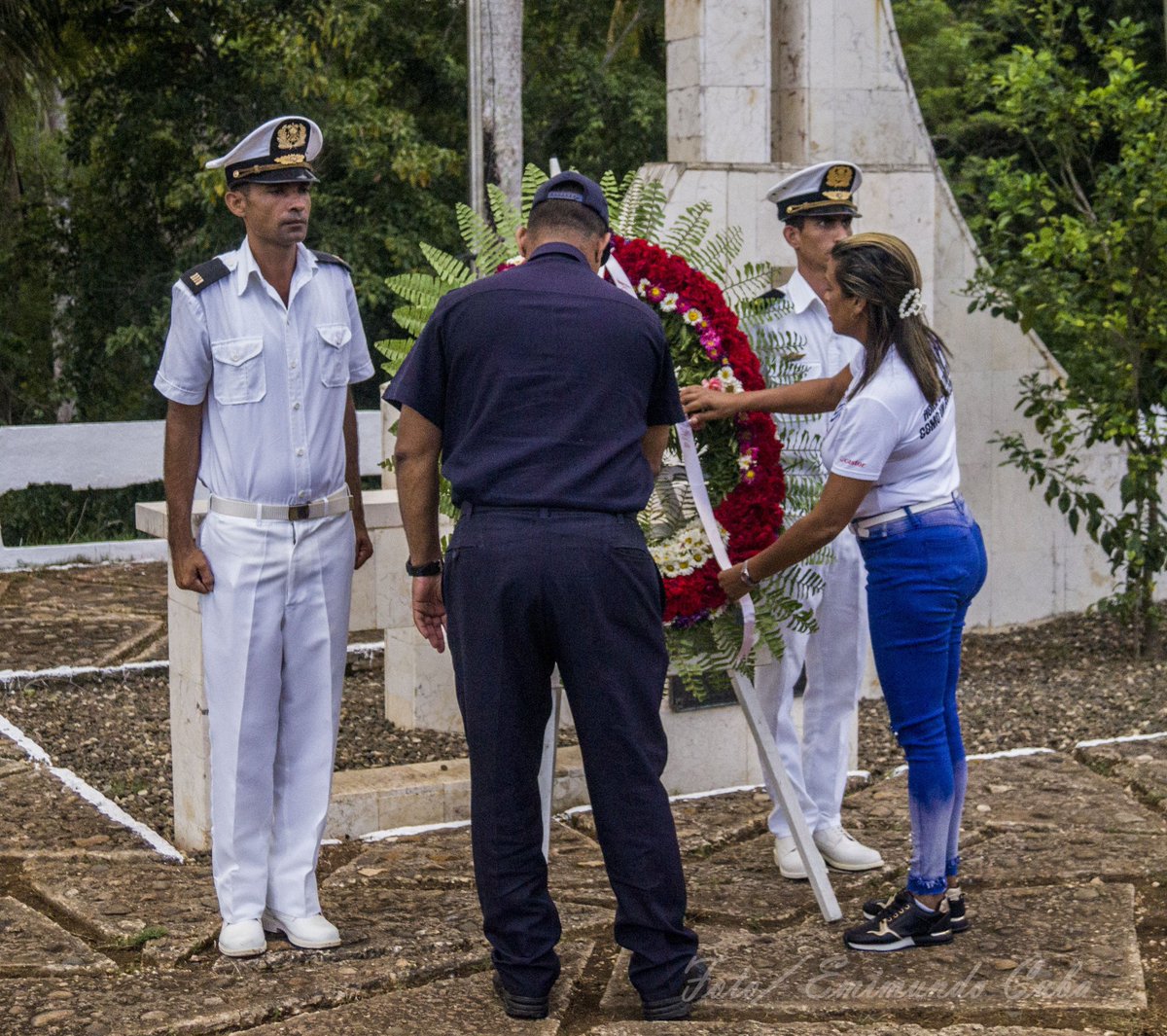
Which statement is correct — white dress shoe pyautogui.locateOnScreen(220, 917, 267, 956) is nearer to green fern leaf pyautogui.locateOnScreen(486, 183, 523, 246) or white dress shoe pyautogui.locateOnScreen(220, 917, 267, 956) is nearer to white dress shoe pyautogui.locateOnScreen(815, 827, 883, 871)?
white dress shoe pyautogui.locateOnScreen(815, 827, 883, 871)

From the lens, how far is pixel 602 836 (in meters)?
3.89

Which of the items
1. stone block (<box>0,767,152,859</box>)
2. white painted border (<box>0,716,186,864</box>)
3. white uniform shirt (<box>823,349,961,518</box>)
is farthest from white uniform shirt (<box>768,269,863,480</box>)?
stone block (<box>0,767,152,859</box>)

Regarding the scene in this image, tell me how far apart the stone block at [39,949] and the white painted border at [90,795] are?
2.27ft

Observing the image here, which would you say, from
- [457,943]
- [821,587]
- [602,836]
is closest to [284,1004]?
[457,943]

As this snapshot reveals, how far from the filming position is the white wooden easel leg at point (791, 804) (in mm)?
4621

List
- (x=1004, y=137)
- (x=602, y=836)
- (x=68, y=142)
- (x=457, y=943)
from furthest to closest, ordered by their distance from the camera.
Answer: (x=1004, y=137)
(x=68, y=142)
(x=457, y=943)
(x=602, y=836)

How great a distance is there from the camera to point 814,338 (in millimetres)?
5199

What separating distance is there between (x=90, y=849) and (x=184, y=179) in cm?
1131

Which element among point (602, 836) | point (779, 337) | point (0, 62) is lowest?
point (602, 836)

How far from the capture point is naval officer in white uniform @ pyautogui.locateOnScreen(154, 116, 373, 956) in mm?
4379

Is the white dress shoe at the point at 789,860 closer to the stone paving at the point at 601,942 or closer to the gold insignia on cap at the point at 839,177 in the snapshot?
the stone paving at the point at 601,942

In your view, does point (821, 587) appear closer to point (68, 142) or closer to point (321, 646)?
point (321, 646)

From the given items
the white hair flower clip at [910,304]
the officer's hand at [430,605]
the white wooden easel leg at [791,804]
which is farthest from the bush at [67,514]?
the white hair flower clip at [910,304]

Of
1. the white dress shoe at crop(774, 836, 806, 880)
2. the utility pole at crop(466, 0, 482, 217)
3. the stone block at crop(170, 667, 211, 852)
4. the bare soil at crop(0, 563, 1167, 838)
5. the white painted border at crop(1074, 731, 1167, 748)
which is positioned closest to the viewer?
the white dress shoe at crop(774, 836, 806, 880)
